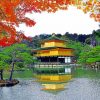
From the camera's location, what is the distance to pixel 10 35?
41.2 feet

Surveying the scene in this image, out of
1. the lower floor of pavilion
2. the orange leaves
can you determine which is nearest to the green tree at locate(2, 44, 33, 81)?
the orange leaves

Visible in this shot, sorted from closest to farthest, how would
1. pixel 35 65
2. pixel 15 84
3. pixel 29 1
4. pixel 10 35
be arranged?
pixel 29 1 < pixel 10 35 < pixel 15 84 < pixel 35 65

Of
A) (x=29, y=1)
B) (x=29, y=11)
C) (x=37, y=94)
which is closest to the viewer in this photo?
(x=29, y=1)

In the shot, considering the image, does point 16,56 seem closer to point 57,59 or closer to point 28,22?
point 28,22

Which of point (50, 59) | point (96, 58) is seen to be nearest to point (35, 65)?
point (50, 59)

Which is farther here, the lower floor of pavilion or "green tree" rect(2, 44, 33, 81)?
the lower floor of pavilion

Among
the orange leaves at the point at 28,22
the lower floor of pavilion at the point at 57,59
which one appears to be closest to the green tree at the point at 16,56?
the orange leaves at the point at 28,22

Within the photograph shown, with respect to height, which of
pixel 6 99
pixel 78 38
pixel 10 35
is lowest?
pixel 6 99

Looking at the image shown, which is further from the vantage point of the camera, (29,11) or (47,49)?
(47,49)

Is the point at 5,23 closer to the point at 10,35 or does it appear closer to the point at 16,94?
the point at 10,35

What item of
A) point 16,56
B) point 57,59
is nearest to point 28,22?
point 16,56

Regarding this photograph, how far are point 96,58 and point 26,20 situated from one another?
33825 mm

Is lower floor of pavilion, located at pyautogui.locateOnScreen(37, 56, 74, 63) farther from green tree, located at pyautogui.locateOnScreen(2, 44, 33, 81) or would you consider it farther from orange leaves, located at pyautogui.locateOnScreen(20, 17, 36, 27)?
orange leaves, located at pyautogui.locateOnScreen(20, 17, 36, 27)

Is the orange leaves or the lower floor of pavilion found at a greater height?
the lower floor of pavilion
